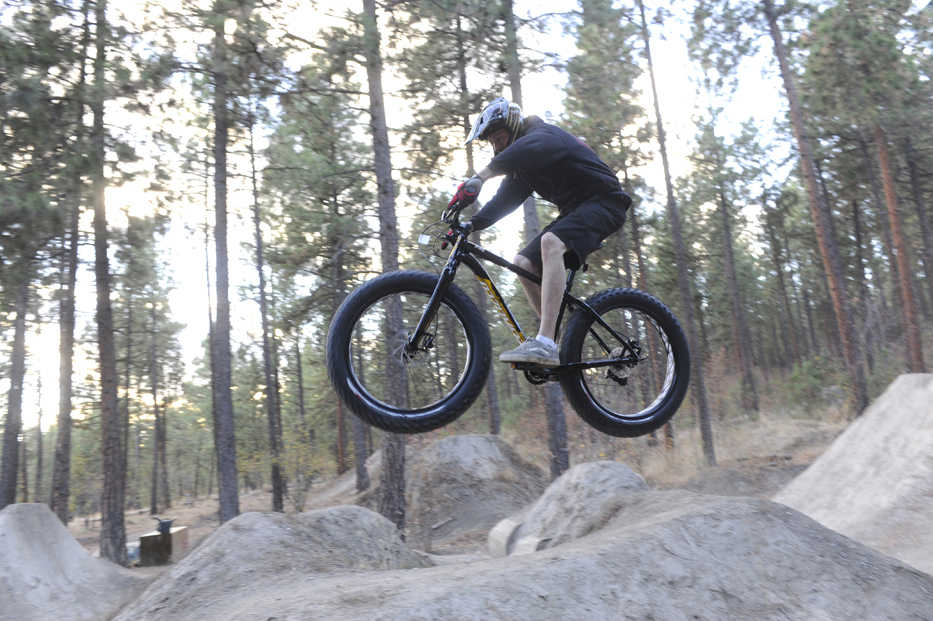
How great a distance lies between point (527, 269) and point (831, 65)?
55.4ft

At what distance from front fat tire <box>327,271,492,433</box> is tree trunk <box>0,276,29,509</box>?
14.0 metres

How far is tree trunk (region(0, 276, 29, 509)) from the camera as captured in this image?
1460cm

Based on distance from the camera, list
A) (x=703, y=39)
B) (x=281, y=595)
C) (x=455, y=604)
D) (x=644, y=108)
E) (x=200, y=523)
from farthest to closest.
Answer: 1. (x=200, y=523)
2. (x=644, y=108)
3. (x=703, y=39)
4. (x=281, y=595)
5. (x=455, y=604)

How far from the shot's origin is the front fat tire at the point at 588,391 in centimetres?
378

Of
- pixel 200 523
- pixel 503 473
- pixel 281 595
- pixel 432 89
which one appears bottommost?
pixel 200 523

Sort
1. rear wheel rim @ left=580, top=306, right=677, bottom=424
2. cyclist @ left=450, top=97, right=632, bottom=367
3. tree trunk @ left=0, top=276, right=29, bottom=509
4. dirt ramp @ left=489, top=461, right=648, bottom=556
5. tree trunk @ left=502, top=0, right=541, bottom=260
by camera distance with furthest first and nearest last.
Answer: tree trunk @ left=0, top=276, right=29, bottom=509 < tree trunk @ left=502, top=0, right=541, bottom=260 < dirt ramp @ left=489, top=461, right=648, bottom=556 < rear wheel rim @ left=580, top=306, right=677, bottom=424 < cyclist @ left=450, top=97, right=632, bottom=367

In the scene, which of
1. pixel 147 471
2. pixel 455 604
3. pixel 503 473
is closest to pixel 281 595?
pixel 455 604

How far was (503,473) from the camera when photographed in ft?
52.9

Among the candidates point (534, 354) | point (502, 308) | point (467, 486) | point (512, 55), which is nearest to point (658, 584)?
point (534, 354)

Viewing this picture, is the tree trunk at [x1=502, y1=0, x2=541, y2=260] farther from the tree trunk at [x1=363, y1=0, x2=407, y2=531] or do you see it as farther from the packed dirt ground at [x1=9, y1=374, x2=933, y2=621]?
the packed dirt ground at [x1=9, y1=374, x2=933, y2=621]

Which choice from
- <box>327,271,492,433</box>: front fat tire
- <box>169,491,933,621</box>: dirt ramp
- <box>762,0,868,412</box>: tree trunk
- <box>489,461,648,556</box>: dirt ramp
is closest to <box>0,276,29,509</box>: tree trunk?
<box>489,461,648,556</box>: dirt ramp

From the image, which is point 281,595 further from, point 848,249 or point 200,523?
point 848,249

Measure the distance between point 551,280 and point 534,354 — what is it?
19.3 inches

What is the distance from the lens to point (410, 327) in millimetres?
3662
